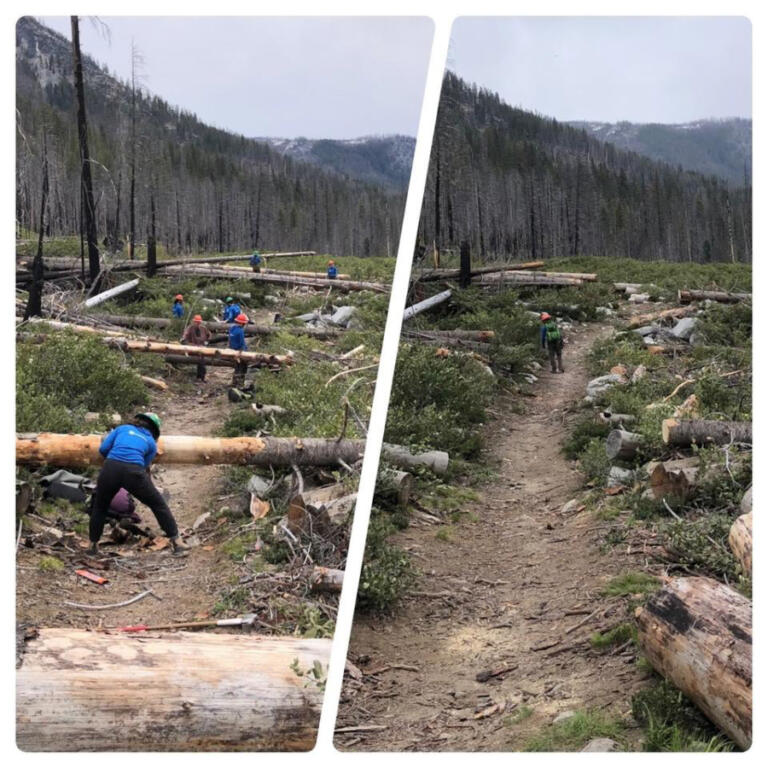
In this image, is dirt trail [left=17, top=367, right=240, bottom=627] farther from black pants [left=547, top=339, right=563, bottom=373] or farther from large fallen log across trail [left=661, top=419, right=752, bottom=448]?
black pants [left=547, top=339, right=563, bottom=373]

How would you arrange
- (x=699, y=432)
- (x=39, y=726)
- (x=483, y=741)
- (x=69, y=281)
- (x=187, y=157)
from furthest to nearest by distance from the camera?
(x=187, y=157), (x=69, y=281), (x=699, y=432), (x=483, y=741), (x=39, y=726)

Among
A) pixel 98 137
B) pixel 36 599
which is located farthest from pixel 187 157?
pixel 36 599

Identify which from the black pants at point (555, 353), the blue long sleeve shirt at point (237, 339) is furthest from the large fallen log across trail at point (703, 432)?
the blue long sleeve shirt at point (237, 339)

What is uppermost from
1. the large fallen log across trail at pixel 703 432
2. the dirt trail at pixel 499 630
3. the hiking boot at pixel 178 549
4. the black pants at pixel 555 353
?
the black pants at pixel 555 353

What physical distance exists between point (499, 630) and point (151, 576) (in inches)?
59.1

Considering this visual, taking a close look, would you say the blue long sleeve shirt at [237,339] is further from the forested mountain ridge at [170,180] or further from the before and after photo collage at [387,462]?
the forested mountain ridge at [170,180]

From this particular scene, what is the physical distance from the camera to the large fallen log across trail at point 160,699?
1.88 metres

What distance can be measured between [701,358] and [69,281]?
4.82 m

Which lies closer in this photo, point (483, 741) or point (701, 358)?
point (483, 741)

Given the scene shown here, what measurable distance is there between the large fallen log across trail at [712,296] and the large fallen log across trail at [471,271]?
147 cm

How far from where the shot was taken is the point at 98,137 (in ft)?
21.5

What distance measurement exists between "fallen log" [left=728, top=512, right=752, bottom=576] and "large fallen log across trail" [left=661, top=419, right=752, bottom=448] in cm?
117

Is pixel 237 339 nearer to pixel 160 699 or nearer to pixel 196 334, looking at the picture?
pixel 196 334

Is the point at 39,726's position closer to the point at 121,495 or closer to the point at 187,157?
the point at 121,495
